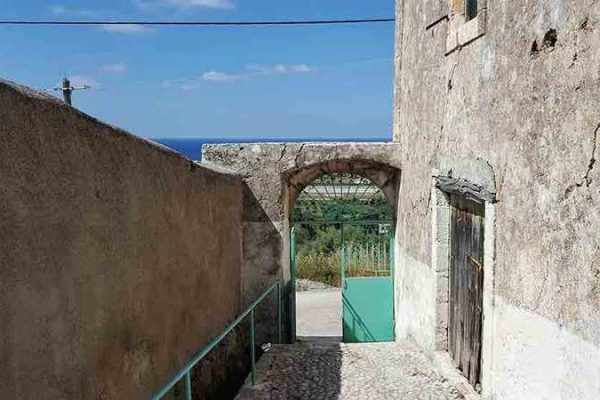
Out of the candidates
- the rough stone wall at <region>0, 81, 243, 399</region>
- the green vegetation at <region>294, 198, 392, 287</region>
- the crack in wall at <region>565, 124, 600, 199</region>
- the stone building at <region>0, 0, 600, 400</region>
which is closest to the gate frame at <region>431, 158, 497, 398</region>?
the stone building at <region>0, 0, 600, 400</region>

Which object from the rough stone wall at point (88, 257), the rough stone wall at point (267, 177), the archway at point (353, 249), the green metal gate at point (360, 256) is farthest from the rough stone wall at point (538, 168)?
the green metal gate at point (360, 256)

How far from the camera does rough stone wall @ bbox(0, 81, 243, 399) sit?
2.28 m

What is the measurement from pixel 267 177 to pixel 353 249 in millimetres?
3575

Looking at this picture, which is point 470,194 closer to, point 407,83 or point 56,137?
point 407,83

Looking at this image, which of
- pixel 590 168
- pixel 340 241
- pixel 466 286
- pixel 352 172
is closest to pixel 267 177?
pixel 352 172

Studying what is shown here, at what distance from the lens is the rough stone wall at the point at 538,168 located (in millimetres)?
2922

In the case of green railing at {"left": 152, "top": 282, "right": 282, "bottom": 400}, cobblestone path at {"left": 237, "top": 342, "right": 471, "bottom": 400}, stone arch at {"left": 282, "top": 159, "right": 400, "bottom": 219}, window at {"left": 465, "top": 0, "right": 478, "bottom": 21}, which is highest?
window at {"left": 465, "top": 0, "right": 478, "bottom": 21}

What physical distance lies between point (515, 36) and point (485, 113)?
71 cm

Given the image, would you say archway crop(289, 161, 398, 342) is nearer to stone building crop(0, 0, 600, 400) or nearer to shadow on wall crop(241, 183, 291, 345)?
shadow on wall crop(241, 183, 291, 345)

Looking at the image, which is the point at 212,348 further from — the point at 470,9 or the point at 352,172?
the point at 470,9

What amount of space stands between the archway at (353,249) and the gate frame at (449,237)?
2220 millimetres

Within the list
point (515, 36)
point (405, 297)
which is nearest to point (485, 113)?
point (515, 36)

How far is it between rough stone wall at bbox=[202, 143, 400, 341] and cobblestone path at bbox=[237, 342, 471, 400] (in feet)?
3.84

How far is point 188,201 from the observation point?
→ 4828mm
